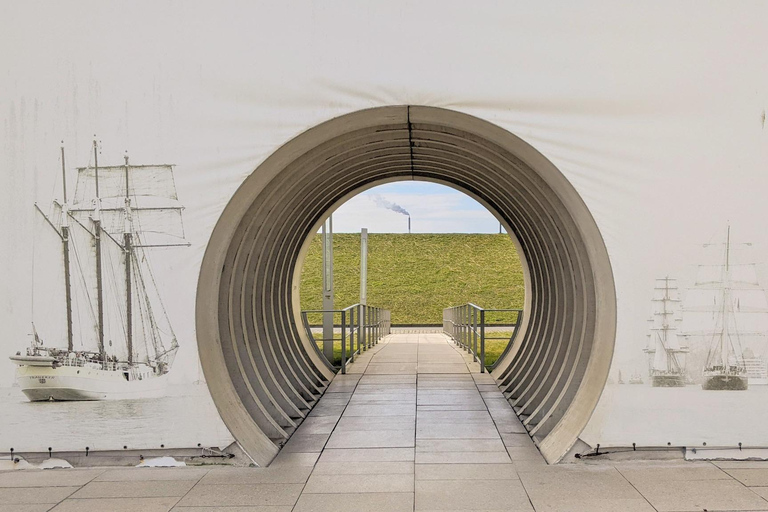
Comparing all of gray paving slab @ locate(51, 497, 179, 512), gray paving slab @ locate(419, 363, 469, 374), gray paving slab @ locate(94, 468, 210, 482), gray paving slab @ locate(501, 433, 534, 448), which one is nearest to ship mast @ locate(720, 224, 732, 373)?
gray paving slab @ locate(501, 433, 534, 448)

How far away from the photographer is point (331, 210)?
11188mm

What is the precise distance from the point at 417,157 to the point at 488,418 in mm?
3275

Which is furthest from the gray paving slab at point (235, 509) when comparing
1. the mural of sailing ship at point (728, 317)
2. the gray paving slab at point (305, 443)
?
the mural of sailing ship at point (728, 317)

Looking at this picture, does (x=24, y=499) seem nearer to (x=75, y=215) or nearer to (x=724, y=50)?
(x=75, y=215)

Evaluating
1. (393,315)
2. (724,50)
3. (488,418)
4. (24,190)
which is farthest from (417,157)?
(393,315)

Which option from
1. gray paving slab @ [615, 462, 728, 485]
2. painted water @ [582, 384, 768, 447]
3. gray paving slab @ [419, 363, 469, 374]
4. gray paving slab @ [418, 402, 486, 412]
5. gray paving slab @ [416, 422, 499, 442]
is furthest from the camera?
gray paving slab @ [419, 363, 469, 374]

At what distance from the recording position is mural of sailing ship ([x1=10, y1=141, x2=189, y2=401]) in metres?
6.02

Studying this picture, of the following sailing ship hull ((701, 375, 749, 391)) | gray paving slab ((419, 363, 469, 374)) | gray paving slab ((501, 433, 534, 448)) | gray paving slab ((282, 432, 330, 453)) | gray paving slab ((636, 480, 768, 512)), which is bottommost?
gray paving slab ((419, 363, 469, 374))

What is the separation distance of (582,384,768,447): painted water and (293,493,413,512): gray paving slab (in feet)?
5.66

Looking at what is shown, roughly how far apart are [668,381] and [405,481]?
223 centimetres

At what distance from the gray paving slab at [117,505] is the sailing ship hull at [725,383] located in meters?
4.17

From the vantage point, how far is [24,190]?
19.9ft

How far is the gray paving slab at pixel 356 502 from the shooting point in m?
4.96

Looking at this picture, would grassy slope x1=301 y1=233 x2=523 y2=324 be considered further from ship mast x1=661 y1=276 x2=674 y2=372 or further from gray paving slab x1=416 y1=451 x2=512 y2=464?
ship mast x1=661 y1=276 x2=674 y2=372
